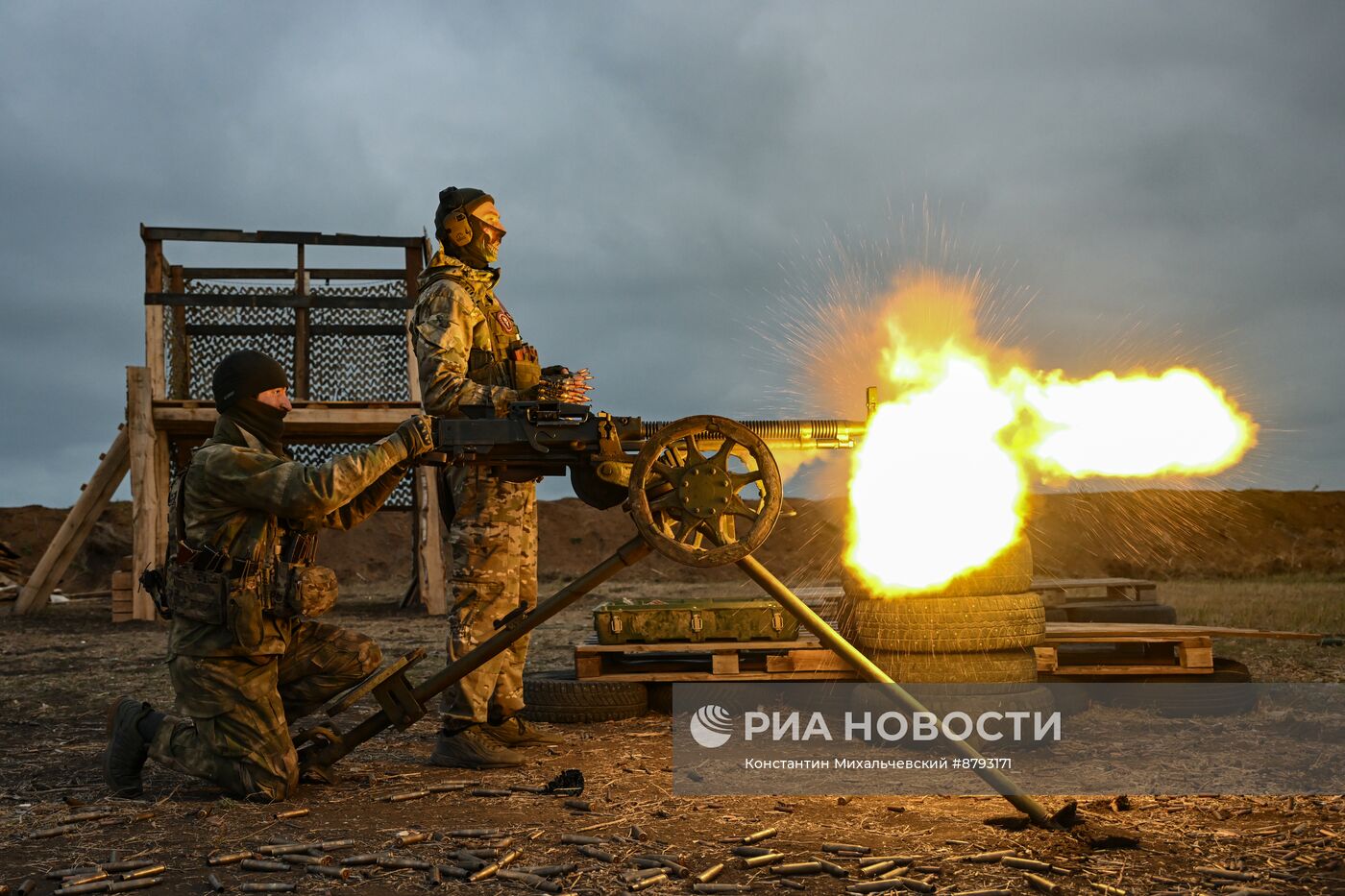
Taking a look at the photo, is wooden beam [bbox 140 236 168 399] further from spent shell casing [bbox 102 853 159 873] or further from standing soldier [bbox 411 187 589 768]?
spent shell casing [bbox 102 853 159 873]

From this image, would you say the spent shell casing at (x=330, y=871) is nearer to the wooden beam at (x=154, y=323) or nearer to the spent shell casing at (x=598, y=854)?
the spent shell casing at (x=598, y=854)

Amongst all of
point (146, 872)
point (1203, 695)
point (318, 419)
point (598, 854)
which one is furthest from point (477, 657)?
→ point (318, 419)

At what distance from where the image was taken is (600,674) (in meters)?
7.86

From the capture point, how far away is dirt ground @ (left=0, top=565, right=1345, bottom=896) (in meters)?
4.07

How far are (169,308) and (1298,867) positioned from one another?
15.7 metres

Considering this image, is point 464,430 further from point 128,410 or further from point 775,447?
point 128,410

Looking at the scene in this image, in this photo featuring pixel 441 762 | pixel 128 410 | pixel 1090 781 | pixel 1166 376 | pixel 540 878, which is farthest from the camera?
pixel 128 410

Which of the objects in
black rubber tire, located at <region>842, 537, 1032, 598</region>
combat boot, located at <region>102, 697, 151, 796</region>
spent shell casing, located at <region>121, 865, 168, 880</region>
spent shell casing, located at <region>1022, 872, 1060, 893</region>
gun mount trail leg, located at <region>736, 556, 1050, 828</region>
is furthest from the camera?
black rubber tire, located at <region>842, 537, 1032, 598</region>

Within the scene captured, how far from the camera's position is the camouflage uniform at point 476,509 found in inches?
239

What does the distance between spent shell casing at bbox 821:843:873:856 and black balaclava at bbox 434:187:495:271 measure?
4.05 m

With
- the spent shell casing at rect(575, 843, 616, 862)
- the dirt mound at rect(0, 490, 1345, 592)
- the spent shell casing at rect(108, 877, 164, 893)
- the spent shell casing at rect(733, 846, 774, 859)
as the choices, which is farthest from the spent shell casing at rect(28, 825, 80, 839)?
the dirt mound at rect(0, 490, 1345, 592)

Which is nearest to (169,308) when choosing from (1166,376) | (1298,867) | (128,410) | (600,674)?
(128,410)

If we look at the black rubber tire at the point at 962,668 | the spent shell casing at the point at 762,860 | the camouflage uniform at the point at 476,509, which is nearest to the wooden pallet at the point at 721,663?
the black rubber tire at the point at 962,668

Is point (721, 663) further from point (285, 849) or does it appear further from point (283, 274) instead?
point (283, 274)
